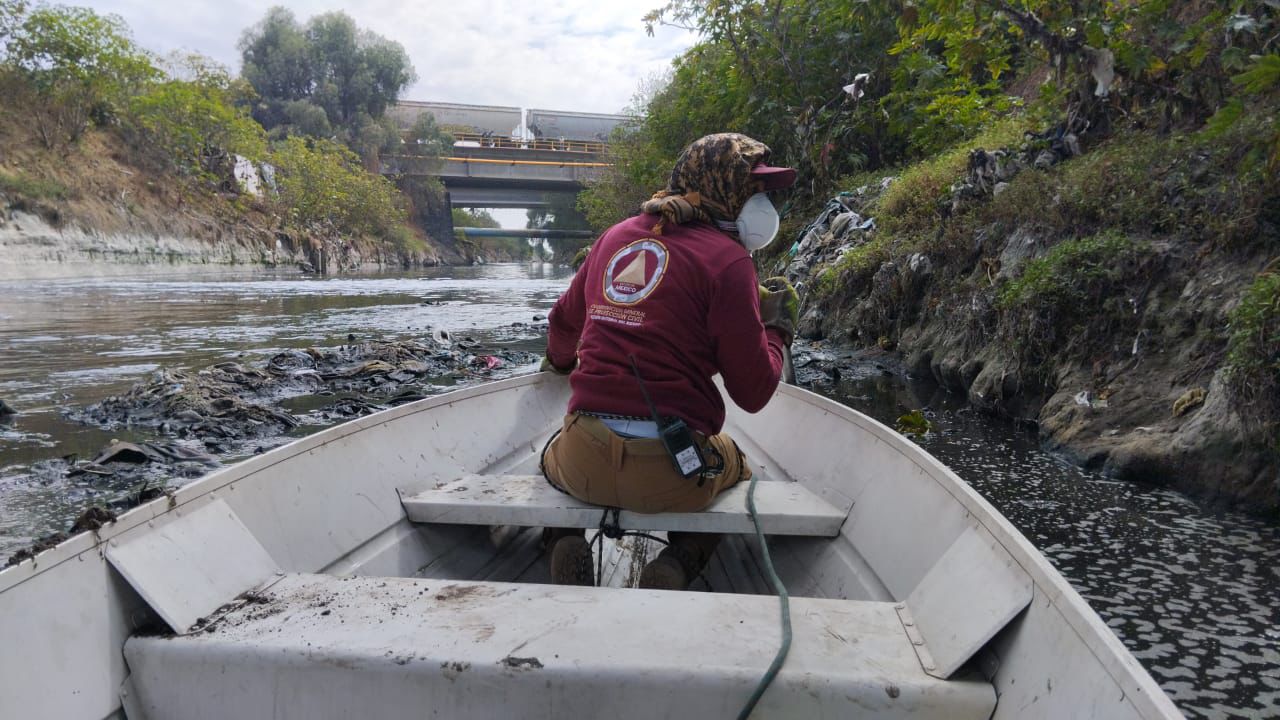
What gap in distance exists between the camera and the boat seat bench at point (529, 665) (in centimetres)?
150

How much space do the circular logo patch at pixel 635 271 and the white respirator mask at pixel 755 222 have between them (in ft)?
0.97

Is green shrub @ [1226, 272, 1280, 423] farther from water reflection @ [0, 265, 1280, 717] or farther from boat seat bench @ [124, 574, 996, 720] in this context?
boat seat bench @ [124, 574, 996, 720]

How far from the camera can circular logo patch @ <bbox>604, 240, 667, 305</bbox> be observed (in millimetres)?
2295

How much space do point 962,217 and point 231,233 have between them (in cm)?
3510

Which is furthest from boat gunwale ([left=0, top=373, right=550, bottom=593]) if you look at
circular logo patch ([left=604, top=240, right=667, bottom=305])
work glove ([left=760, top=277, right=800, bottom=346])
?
work glove ([left=760, top=277, right=800, bottom=346])

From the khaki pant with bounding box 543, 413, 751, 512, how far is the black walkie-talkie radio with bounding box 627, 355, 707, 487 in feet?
0.22

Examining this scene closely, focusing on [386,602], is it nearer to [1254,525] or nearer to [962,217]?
[1254,525]

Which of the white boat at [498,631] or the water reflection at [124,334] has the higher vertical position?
the white boat at [498,631]

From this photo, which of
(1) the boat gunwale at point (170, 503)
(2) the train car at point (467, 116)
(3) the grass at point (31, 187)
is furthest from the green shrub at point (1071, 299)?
(2) the train car at point (467, 116)

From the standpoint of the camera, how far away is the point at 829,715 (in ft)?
4.92

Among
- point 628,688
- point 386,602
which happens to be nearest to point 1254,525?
point 628,688

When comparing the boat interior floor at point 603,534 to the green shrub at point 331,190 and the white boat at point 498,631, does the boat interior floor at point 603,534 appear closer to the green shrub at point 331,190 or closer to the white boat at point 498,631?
the white boat at point 498,631

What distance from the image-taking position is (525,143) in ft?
204

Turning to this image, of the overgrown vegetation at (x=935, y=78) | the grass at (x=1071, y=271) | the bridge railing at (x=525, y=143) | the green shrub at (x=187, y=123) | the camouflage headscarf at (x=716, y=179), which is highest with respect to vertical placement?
the bridge railing at (x=525, y=143)
